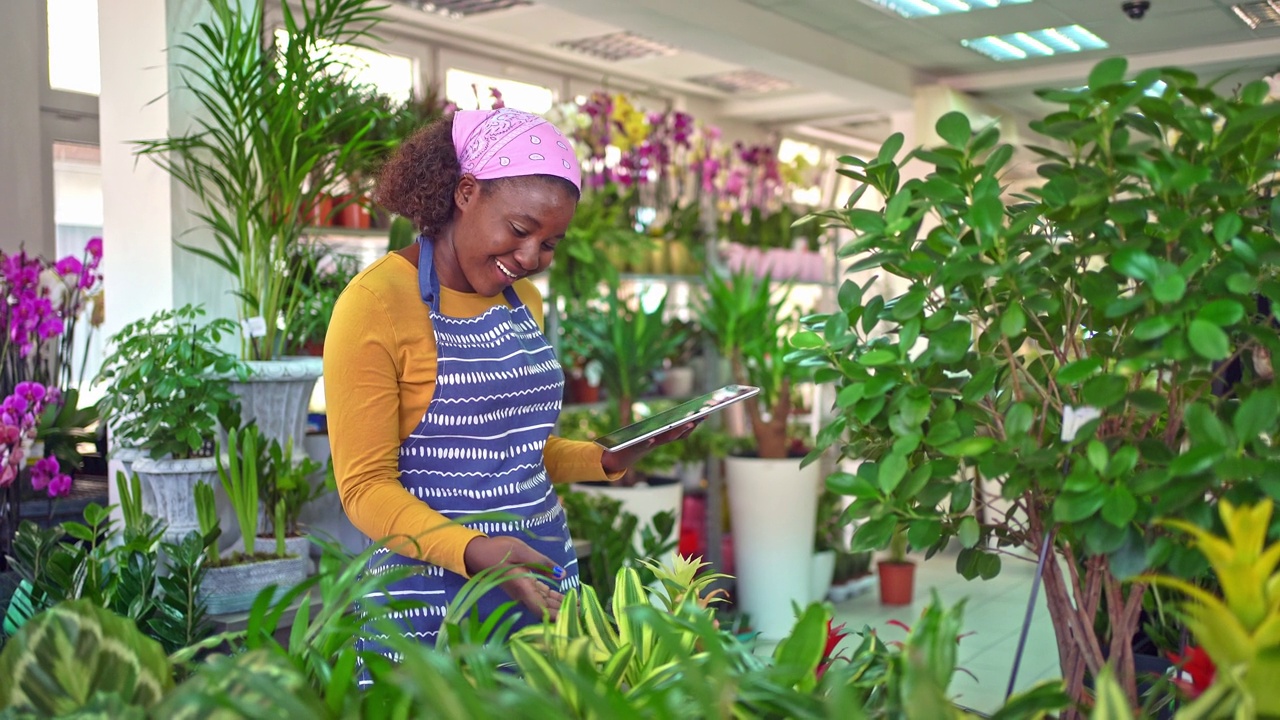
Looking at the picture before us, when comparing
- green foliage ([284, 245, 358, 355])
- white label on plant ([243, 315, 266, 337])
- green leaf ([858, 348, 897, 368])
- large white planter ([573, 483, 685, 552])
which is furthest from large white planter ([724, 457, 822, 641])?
green leaf ([858, 348, 897, 368])

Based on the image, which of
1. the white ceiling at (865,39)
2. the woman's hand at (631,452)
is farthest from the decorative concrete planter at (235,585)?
the white ceiling at (865,39)

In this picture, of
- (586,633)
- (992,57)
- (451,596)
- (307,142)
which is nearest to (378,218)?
(307,142)

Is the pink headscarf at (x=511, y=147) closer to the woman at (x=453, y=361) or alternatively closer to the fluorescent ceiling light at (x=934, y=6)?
the woman at (x=453, y=361)

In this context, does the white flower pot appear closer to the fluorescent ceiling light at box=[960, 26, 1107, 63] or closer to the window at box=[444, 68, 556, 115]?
the fluorescent ceiling light at box=[960, 26, 1107, 63]

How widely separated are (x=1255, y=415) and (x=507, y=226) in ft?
A: 3.28

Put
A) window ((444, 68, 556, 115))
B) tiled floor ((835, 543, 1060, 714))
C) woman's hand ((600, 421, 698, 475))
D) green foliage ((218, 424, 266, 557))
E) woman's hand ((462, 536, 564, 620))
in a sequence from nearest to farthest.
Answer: woman's hand ((462, 536, 564, 620)) < woman's hand ((600, 421, 698, 475)) < green foliage ((218, 424, 266, 557)) < tiled floor ((835, 543, 1060, 714)) < window ((444, 68, 556, 115))

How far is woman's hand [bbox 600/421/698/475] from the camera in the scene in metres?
1.72

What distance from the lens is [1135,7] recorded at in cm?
472

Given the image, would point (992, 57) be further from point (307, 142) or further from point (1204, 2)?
point (307, 142)

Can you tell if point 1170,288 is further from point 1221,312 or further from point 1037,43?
point 1037,43

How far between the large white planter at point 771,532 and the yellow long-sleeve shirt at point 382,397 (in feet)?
9.89

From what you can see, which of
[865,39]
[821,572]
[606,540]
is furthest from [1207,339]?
[865,39]

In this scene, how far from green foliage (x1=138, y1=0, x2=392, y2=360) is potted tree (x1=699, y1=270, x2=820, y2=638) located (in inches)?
84.5

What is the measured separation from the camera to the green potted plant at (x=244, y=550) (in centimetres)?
225
